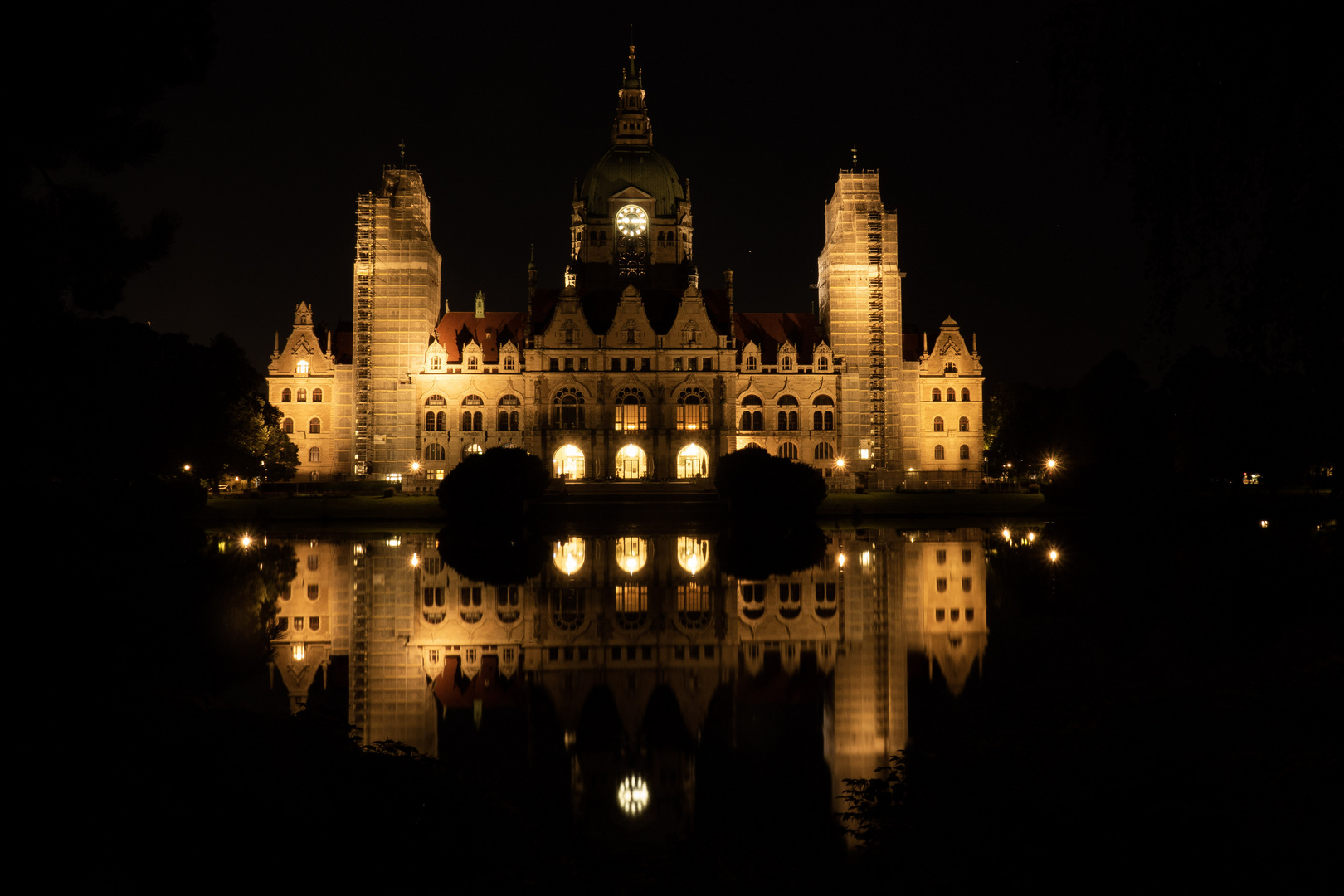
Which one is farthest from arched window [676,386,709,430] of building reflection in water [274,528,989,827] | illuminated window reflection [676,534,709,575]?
building reflection in water [274,528,989,827]

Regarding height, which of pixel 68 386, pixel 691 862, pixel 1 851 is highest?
pixel 68 386

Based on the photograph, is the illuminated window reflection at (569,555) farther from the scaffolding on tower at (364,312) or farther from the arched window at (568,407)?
the scaffolding on tower at (364,312)

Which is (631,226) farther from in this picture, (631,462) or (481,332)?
(631,462)

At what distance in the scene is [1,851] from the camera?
217 inches

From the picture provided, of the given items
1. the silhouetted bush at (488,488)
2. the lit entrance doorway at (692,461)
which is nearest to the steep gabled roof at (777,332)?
the lit entrance doorway at (692,461)

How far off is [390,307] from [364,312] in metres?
2.18

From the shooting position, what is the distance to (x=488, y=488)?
41.3 metres

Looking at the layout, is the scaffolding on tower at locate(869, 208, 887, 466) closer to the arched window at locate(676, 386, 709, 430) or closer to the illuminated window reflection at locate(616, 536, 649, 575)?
the arched window at locate(676, 386, 709, 430)

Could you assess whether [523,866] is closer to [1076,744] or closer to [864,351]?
[1076,744]

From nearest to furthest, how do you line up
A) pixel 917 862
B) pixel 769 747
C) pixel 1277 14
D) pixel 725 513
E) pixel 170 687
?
1. pixel 917 862
2. pixel 1277 14
3. pixel 769 747
4. pixel 170 687
5. pixel 725 513

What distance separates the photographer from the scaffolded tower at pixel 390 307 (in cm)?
7150

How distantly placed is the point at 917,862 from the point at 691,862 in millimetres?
1555

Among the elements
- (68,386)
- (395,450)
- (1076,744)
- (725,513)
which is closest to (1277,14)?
(1076,744)

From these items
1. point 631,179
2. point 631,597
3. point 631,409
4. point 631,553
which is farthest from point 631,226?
point 631,597
